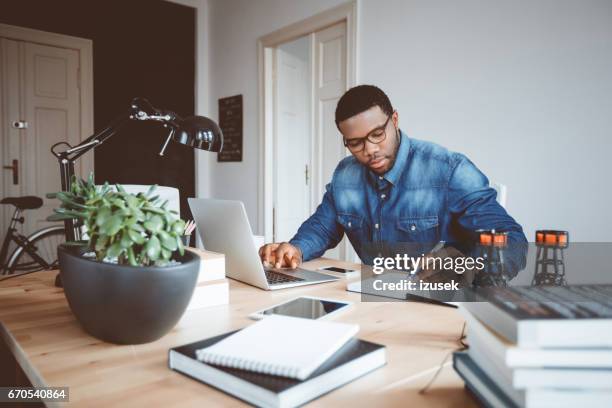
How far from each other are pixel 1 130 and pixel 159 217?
4.14 m

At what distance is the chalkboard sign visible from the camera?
14.6 ft

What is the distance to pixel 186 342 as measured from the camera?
0.78 metres

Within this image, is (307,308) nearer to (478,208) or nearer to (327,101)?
(478,208)

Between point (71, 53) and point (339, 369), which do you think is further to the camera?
point (71, 53)

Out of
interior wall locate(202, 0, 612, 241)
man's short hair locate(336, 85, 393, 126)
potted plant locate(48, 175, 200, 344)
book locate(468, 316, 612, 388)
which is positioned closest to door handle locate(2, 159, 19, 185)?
interior wall locate(202, 0, 612, 241)

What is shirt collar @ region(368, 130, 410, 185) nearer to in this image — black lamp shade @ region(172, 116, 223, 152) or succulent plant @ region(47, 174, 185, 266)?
black lamp shade @ region(172, 116, 223, 152)

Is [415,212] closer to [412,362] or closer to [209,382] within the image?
[412,362]

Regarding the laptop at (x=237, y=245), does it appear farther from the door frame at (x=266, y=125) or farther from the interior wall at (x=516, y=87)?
the door frame at (x=266, y=125)

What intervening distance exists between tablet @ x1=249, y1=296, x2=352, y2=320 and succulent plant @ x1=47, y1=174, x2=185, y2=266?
27 cm

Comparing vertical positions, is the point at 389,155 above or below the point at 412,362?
above

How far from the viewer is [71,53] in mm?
4250

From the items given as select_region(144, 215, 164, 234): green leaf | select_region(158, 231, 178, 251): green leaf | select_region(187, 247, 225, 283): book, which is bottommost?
select_region(187, 247, 225, 283): book

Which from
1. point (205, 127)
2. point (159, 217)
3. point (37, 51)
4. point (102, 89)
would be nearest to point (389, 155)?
point (205, 127)

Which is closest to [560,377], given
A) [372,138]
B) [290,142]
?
[372,138]
